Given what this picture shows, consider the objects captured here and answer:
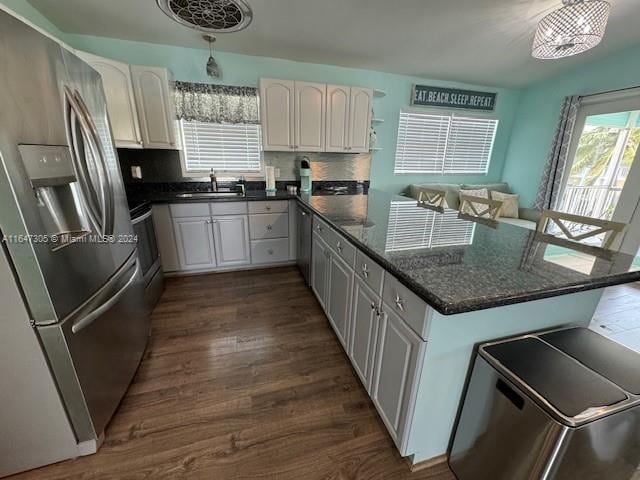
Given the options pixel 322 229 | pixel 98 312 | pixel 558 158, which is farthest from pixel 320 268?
pixel 558 158

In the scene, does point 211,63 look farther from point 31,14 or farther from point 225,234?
point 225,234

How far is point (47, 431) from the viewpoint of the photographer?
3.67 ft

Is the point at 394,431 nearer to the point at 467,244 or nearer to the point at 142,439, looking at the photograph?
the point at 467,244

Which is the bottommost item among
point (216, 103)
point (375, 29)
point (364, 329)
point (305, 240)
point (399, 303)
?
point (364, 329)

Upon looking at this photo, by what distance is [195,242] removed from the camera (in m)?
2.85

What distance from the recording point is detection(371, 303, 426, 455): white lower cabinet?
1.01 meters

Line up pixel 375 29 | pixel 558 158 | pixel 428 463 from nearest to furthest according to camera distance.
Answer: pixel 428 463 < pixel 375 29 < pixel 558 158

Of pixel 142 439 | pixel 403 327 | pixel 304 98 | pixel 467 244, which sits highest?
pixel 304 98

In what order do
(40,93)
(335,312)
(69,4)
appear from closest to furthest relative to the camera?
(40,93)
(335,312)
(69,4)

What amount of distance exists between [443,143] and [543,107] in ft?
4.68

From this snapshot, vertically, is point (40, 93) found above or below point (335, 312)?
above

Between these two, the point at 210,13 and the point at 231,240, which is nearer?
the point at 210,13

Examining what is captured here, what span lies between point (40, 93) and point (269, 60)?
8.76 ft

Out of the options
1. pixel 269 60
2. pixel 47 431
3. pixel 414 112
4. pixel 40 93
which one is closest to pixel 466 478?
pixel 47 431
